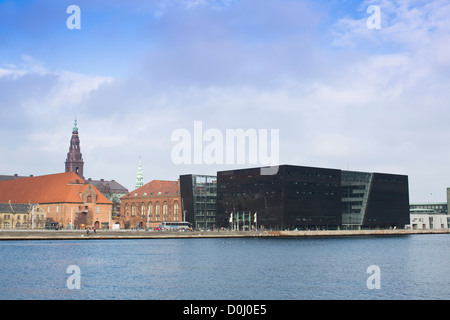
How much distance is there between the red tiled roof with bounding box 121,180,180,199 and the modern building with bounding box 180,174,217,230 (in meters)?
7.64

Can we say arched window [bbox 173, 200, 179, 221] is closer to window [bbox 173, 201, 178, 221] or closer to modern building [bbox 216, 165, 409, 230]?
window [bbox 173, 201, 178, 221]

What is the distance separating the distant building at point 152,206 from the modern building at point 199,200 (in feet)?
17.6

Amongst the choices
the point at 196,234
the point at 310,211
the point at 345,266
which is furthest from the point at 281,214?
the point at 345,266

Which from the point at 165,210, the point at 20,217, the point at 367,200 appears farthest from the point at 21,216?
the point at 367,200

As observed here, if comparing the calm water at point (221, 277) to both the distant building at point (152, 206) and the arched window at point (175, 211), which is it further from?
the distant building at point (152, 206)

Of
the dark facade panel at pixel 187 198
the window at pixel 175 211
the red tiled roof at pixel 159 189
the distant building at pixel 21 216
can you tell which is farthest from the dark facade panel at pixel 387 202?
the distant building at pixel 21 216

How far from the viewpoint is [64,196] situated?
151 metres

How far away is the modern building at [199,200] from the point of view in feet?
510

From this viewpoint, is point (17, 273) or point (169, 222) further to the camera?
point (169, 222)

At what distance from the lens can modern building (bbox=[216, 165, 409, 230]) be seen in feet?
447

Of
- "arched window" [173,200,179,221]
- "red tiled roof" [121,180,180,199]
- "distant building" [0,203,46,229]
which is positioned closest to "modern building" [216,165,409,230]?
"arched window" [173,200,179,221]
